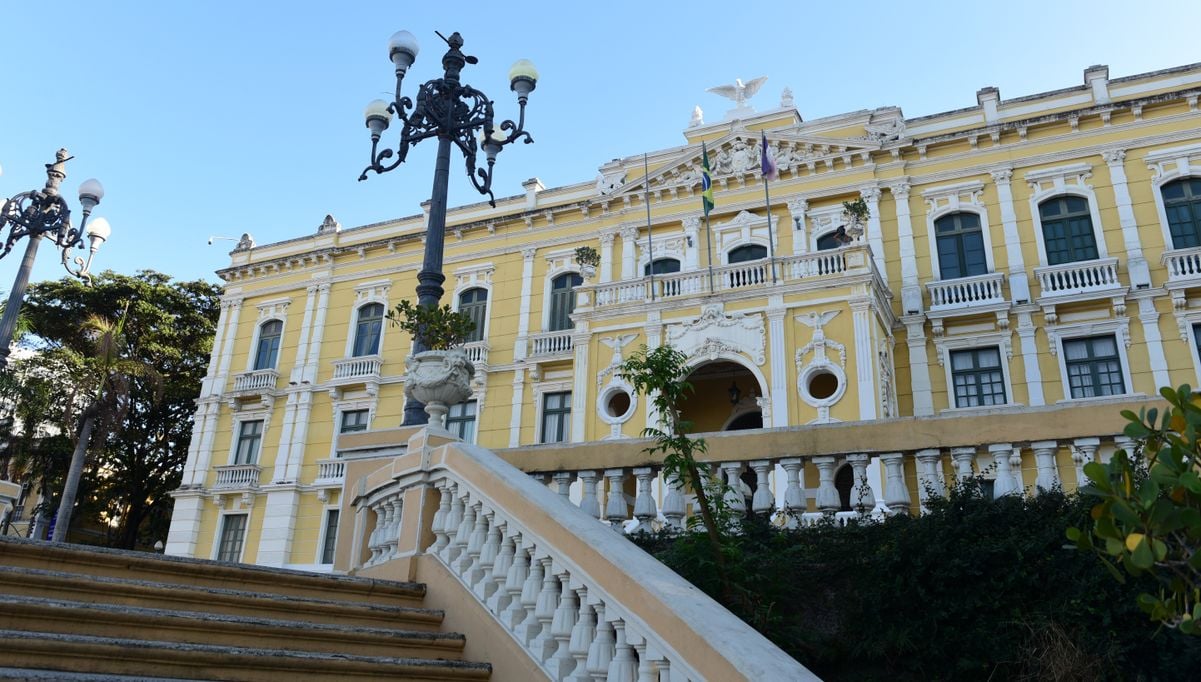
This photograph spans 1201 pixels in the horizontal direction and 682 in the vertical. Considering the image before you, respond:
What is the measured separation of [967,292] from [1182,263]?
3.95 metres

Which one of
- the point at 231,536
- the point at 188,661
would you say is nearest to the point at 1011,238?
the point at 188,661

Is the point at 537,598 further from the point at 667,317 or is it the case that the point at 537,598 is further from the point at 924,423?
the point at 667,317

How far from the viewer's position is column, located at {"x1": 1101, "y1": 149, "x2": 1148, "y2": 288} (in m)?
17.2

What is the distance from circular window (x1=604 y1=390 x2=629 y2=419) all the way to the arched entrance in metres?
1.44

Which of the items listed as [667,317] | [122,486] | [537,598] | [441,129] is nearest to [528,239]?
[667,317]

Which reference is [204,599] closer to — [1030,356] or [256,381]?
[1030,356]

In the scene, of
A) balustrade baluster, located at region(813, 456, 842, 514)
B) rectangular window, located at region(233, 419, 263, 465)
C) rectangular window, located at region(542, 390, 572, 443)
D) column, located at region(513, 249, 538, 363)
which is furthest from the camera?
rectangular window, located at region(233, 419, 263, 465)

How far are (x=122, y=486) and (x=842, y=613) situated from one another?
3214cm

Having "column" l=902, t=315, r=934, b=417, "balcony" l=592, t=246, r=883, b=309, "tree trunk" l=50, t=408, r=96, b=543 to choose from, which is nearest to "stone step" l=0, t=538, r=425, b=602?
"balcony" l=592, t=246, r=883, b=309

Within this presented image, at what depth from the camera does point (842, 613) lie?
4.96m

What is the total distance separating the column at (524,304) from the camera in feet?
75.8

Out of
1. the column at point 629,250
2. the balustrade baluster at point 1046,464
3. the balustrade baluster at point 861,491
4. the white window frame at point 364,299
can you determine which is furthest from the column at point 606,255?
the balustrade baluster at point 1046,464

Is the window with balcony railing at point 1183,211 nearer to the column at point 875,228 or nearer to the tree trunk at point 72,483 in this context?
the column at point 875,228

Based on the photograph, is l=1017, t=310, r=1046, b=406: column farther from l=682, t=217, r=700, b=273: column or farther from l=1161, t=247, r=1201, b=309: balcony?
l=682, t=217, r=700, b=273: column
